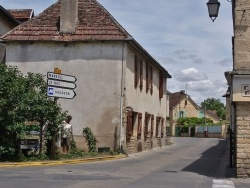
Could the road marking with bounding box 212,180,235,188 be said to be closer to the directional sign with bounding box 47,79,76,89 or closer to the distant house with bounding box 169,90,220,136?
the directional sign with bounding box 47,79,76,89

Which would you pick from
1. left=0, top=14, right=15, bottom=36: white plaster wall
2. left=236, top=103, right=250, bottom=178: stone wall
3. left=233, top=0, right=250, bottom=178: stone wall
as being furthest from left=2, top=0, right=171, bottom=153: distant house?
left=236, top=103, right=250, bottom=178: stone wall

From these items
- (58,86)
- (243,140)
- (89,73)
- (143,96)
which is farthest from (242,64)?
(143,96)

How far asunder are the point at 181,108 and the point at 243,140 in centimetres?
7620

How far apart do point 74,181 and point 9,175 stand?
2290 mm

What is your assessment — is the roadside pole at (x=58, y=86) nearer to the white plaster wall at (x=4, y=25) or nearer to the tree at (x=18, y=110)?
the tree at (x=18, y=110)

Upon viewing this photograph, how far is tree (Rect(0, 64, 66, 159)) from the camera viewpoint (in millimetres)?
18844

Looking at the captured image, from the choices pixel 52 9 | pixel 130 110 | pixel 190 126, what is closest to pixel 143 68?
pixel 130 110

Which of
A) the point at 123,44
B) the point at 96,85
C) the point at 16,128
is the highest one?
the point at 123,44

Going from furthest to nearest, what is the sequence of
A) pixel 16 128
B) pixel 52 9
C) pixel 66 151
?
pixel 52 9 < pixel 66 151 < pixel 16 128

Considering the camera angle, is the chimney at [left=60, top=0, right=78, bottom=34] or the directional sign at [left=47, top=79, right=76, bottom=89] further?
the chimney at [left=60, top=0, right=78, bottom=34]

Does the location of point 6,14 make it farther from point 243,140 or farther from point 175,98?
point 175,98

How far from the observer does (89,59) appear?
25781mm

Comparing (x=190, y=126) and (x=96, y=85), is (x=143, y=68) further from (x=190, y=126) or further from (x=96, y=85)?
(x=190, y=126)

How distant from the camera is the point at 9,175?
14328mm
